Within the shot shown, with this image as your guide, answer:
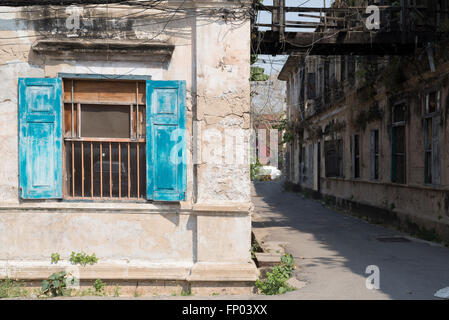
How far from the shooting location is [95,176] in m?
6.87

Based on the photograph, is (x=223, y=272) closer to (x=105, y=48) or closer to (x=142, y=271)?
(x=142, y=271)

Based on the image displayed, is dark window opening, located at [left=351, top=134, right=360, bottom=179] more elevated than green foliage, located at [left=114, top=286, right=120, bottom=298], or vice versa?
dark window opening, located at [left=351, top=134, right=360, bottom=179]

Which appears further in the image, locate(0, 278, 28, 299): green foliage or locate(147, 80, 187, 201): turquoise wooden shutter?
locate(147, 80, 187, 201): turquoise wooden shutter

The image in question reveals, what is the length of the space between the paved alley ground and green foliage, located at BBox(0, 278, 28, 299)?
3746mm

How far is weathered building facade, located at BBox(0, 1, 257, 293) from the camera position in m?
6.55

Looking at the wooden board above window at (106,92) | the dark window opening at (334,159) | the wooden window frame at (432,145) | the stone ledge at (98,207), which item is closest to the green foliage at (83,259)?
the stone ledge at (98,207)

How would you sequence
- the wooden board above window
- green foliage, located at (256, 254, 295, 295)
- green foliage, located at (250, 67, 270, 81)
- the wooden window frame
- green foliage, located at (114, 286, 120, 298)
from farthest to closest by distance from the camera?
the wooden window frame → green foliage, located at (250, 67, 270, 81) → the wooden board above window → green foliage, located at (114, 286, 120, 298) → green foliage, located at (256, 254, 295, 295)

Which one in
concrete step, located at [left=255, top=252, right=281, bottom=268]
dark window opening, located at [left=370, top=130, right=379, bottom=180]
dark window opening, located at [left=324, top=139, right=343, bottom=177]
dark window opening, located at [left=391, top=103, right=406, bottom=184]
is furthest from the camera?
dark window opening, located at [left=324, top=139, right=343, bottom=177]

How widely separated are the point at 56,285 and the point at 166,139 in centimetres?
258

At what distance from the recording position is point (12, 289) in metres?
6.49

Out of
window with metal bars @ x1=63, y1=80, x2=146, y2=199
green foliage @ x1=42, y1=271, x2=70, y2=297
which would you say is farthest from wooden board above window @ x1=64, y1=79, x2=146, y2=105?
green foliage @ x1=42, y1=271, x2=70, y2=297

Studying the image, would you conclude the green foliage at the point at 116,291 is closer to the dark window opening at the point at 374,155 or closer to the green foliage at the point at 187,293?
the green foliage at the point at 187,293

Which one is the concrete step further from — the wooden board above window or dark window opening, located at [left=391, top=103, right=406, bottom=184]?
dark window opening, located at [left=391, top=103, right=406, bottom=184]

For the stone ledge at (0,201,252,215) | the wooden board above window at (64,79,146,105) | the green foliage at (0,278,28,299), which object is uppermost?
the wooden board above window at (64,79,146,105)
